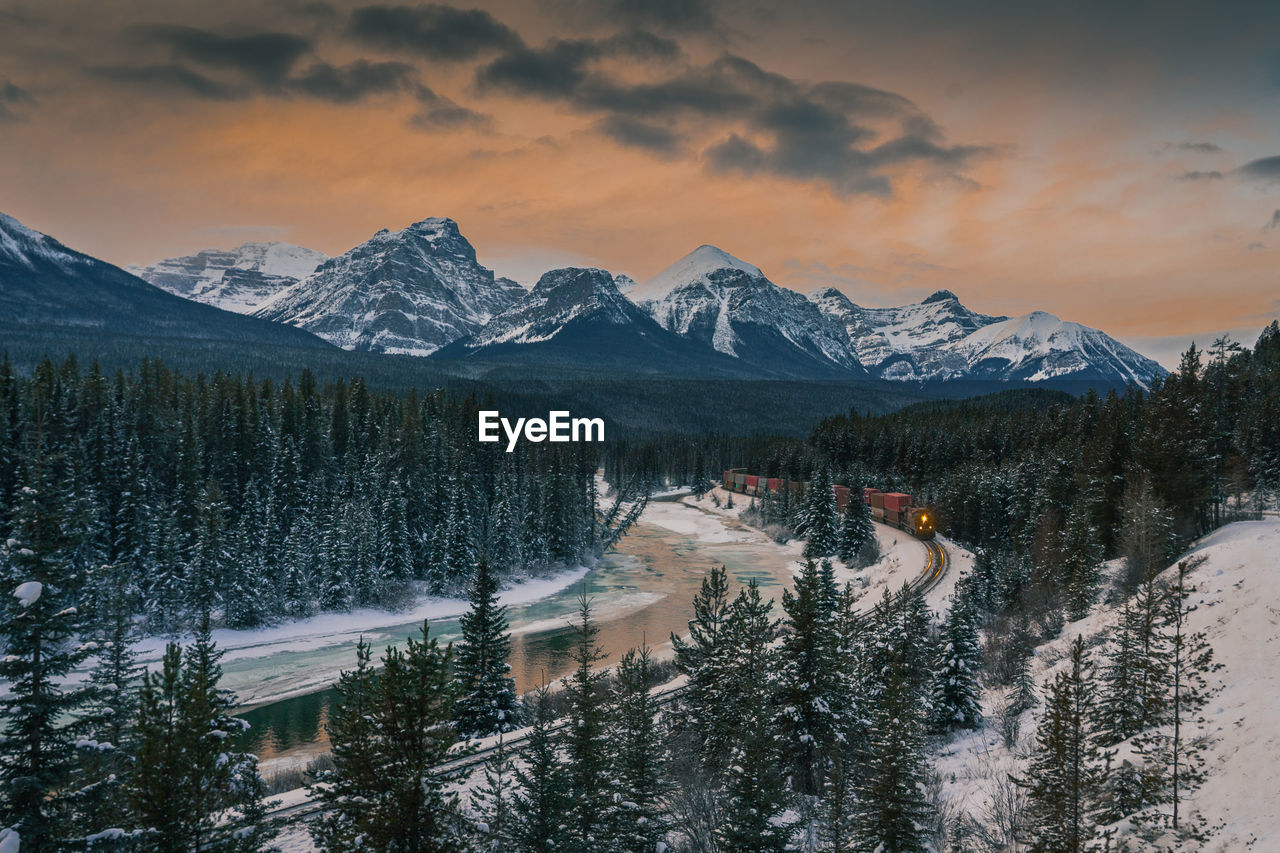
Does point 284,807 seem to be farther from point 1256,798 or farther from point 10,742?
point 1256,798

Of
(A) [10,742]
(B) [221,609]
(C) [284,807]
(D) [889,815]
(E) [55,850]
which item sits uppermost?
(A) [10,742]

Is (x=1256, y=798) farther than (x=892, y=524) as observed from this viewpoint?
No

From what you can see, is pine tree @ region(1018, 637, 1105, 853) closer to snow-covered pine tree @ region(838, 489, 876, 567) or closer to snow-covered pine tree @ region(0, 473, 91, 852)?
snow-covered pine tree @ region(0, 473, 91, 852)

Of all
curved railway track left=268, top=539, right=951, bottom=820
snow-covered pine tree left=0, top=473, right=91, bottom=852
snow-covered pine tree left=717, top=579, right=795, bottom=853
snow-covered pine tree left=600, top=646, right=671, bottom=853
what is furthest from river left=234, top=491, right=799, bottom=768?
snow-covered pine tree left=717, top=579, right=795, bottom=853

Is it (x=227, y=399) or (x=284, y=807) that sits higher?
(x=227, y=399)

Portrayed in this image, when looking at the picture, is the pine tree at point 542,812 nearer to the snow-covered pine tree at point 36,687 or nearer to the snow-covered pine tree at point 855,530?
the snow-covered pine tree at point 36,687

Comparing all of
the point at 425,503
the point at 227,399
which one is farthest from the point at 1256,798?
the point at 227,399

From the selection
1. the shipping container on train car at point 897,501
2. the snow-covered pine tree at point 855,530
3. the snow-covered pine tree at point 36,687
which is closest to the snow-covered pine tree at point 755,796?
the snow-covered pine tree at point 36,687
